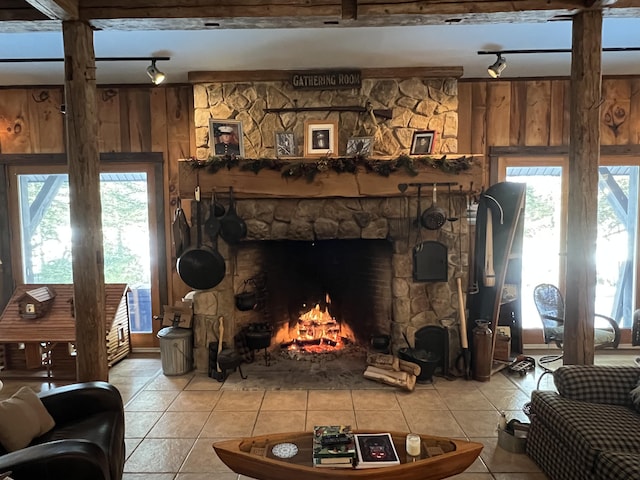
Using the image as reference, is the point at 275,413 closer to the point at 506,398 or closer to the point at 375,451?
the point at 375,451

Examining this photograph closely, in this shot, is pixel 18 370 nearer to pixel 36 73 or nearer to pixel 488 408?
pixel 36 73

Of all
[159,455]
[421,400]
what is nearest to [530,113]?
[421,400]

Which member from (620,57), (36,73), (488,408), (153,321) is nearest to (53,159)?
(36,73)

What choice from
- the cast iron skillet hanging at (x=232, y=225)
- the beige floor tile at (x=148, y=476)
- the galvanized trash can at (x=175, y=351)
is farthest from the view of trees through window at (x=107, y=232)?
the beige floor tile at (x=148, y=476)

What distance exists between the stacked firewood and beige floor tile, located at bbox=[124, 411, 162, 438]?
5.83 feet

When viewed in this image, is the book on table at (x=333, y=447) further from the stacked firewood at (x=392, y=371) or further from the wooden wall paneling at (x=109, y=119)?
the wooden wall paneling at (x=109, y=119)

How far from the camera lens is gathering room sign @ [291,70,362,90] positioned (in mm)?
4027

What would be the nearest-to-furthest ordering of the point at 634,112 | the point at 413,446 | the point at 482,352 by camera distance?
1. the point at 413,446
2. the point at 482,352
3. the point at 634,112

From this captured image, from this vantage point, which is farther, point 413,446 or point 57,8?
point 57,8

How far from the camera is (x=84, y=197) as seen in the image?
2.67 meters

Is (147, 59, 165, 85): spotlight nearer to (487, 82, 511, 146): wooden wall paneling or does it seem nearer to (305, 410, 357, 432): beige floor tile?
(305, 410, 357, 432): beige floor tile

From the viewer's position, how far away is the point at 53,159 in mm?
4473

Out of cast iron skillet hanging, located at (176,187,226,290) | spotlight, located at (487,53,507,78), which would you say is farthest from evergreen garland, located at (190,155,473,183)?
spotlight, located at (487,53,507,78)

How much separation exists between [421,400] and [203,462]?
5.72 ft
